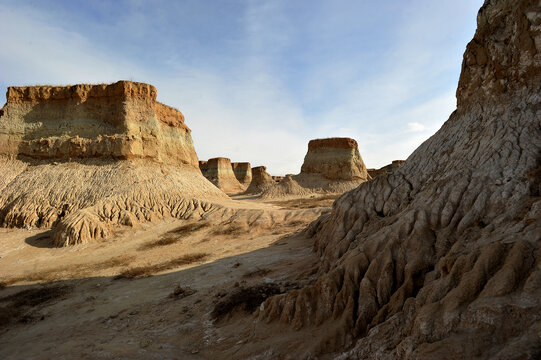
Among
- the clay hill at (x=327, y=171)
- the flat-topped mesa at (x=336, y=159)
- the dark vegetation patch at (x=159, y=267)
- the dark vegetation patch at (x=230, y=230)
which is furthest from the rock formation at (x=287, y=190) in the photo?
the dark vegetation patch at (x=159, y=267)

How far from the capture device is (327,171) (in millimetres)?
34562

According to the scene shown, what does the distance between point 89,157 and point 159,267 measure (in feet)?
43.3

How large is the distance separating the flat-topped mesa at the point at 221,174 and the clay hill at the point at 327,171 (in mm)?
15894

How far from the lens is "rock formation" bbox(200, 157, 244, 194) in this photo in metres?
49.3

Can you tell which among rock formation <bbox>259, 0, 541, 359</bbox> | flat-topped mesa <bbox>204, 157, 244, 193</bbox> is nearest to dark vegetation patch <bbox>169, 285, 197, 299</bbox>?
rock formation <bbox>259, 0, 541, 359</bbox>

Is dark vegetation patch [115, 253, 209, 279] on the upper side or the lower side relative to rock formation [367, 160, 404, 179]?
lower

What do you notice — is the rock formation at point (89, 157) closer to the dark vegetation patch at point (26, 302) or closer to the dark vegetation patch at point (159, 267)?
the dark vegetation patch at point (159, 267)

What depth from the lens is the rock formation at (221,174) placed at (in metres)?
49.3

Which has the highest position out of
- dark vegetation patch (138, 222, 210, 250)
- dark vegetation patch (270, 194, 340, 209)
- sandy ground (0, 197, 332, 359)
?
dark vegetation patch (270, 194, 340, 209)

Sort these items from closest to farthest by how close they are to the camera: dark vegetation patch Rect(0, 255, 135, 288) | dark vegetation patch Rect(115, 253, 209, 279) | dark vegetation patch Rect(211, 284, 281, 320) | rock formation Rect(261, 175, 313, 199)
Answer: dark vegetation patch Rect(211, 284, 281, 320) → dark vegetation patch Rect(115, 253, 209, 279) → dark vegetation patch Rect(0, 255, 135, 288) → rock formation Rect(261, 175, 313, 199)

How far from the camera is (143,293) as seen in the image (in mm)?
7059

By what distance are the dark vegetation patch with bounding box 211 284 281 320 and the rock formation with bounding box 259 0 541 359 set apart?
1.98 ft

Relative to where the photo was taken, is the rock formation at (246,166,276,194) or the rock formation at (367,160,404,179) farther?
→ the rock formation at (246,166,276,194)

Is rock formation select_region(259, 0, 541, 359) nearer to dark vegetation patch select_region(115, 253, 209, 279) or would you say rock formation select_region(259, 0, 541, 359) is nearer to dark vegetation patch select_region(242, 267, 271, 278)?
dark vegetation patch select_region(242, 267, 271, 278)
